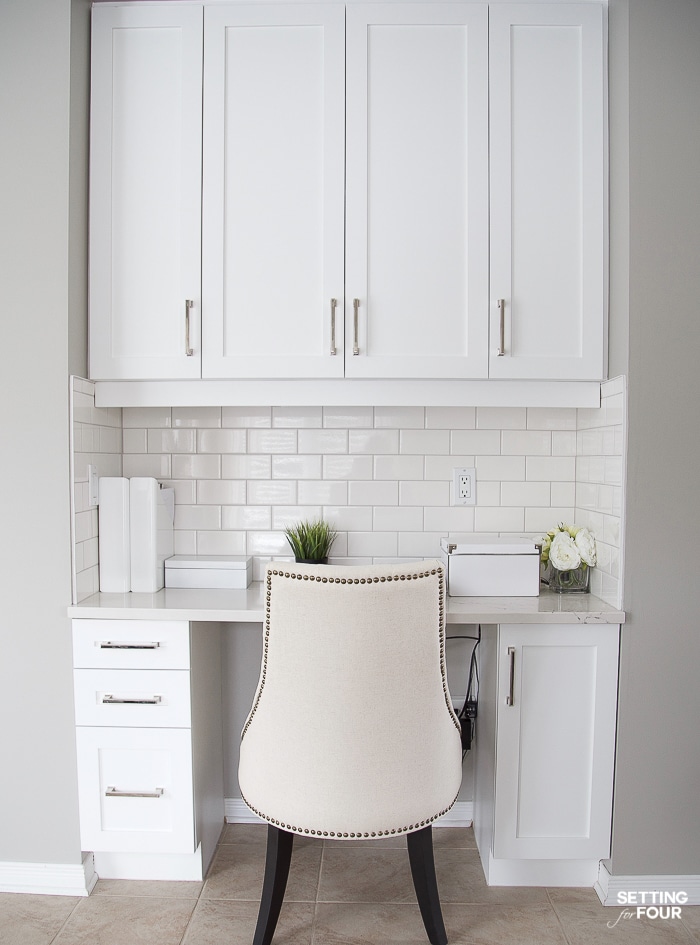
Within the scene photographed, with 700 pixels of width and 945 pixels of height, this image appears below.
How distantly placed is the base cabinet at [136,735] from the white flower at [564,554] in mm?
1089

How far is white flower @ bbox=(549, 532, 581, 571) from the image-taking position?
6.49 ft

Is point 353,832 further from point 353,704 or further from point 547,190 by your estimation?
point 547,190

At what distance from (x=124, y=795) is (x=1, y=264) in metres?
1.53

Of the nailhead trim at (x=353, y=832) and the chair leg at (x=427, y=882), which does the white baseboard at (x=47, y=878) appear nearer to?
the nailhead trim at (x=353, y=832)

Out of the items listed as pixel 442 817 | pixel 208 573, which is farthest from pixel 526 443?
pixel 442 817

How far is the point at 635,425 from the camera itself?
5.93ft

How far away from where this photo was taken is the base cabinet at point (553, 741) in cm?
185

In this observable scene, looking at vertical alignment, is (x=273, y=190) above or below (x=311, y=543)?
above

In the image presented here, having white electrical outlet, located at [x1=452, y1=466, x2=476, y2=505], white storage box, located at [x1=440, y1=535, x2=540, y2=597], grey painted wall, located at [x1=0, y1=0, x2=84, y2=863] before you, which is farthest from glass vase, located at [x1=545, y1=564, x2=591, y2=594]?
grey painted wall, located at [x1=0, y1=0, x2=84, y2=863]

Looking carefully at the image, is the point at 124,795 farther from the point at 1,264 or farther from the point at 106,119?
the point at 106,119

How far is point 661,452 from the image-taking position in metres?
1.81

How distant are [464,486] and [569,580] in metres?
0.45

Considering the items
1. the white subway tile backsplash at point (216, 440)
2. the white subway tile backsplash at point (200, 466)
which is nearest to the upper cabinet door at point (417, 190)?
the white subway tile backsplash at point (216, 440)

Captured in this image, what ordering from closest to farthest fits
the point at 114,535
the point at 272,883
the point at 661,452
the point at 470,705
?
the point at 272,883
the point at 661,452
the point at 114,535
the point at 470,705
